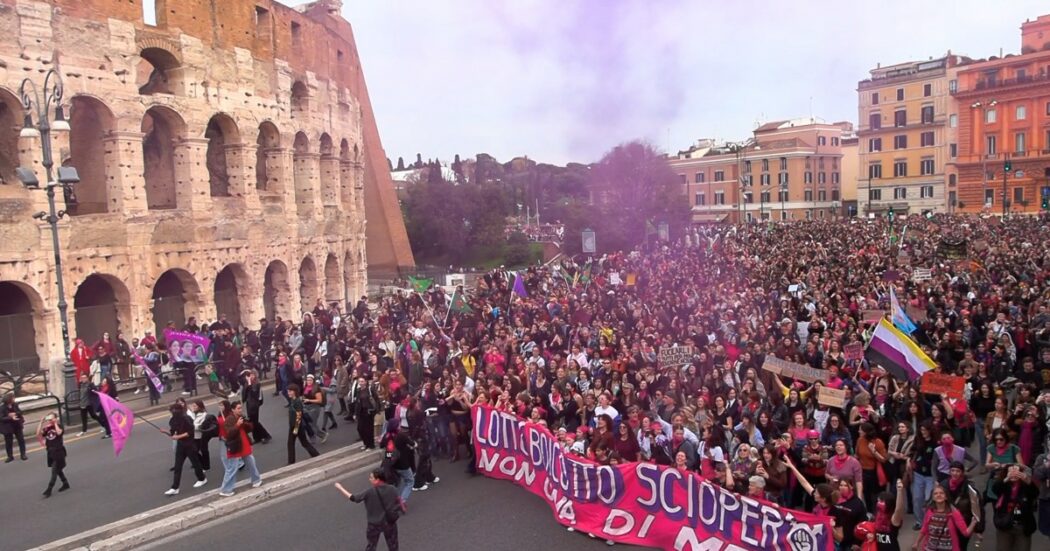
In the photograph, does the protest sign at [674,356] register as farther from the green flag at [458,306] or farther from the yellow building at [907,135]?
the yellow building at [907,135]

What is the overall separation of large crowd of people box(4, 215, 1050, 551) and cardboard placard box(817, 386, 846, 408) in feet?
0.69

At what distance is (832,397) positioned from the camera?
460 inches

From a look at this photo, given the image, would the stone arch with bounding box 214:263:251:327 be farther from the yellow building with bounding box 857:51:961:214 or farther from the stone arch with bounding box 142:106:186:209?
the yellow building with bounding box 857:51:961:214

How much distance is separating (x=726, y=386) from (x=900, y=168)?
79.8 m

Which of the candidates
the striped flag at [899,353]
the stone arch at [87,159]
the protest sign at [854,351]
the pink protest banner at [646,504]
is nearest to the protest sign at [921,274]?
the striped flag at [899,353]

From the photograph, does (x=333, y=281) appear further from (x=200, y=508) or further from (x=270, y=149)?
(x=200, y=508)

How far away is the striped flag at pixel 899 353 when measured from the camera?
1369 centimetres

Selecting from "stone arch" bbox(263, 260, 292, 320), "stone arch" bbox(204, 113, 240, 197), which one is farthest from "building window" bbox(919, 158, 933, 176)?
"stone arch" bbox(204, 113, 240, 197)

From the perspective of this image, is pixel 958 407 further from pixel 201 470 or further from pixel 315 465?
pixel 201 470

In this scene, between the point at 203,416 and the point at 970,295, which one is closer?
the point at 203,416

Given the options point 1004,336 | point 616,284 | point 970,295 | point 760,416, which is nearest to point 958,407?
point 760,416

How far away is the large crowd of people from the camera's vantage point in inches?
388

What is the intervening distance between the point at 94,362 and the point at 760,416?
15.7 metres

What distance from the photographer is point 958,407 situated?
11.8 meters
